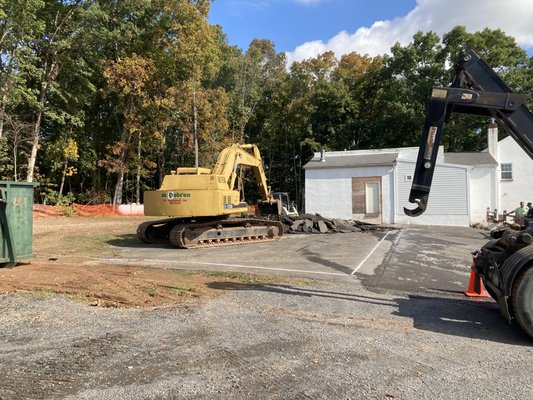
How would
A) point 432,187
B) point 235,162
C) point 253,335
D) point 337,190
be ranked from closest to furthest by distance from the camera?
point 253,335 → point 235,162 → point 432,187 → point 337,190

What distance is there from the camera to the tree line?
1125 inches

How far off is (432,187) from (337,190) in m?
5.60

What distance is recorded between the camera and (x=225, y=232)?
15414mm

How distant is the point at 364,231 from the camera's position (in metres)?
19.9

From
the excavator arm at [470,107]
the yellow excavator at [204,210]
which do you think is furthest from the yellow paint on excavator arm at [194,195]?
the excavator arm at [470,107]

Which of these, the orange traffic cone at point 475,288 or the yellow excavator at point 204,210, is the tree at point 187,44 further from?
the orange traffic cone at point 475,288

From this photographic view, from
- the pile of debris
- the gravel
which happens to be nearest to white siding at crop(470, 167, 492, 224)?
the pile of debris

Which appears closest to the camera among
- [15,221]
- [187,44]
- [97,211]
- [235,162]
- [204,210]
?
[15,221]

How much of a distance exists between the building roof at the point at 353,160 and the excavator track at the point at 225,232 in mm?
11026

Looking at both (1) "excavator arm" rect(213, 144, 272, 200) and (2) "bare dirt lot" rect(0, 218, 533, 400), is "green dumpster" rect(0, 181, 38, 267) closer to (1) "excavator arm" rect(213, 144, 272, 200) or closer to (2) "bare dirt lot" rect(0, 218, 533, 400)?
(2) "bare dirt lot" rect(0, 218, 533, 400)

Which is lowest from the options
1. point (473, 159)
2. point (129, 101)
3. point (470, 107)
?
point (470, 107)

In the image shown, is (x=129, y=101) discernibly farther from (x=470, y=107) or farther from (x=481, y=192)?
(x=470, y=107)

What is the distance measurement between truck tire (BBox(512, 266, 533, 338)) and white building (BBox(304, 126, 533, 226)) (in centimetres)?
1899

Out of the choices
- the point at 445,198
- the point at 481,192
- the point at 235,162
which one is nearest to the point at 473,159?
the point at 481,192
